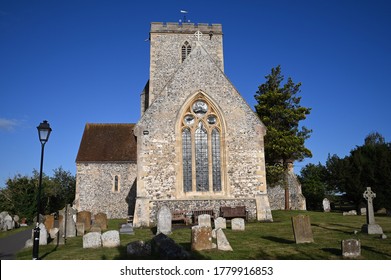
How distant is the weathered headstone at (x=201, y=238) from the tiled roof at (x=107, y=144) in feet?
69.0

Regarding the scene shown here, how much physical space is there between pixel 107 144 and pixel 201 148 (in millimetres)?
16090

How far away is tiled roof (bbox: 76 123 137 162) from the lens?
31.4 metres

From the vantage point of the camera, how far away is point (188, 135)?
1945cm

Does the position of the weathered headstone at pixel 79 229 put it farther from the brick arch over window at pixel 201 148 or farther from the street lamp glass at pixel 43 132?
the street lamp glass at pixel 43 132

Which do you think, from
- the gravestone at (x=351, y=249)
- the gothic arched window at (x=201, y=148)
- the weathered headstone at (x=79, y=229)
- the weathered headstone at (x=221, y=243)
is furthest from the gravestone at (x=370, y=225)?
the weathered headstone at (x=79, y=229)

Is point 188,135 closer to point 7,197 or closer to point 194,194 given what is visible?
point 194,194

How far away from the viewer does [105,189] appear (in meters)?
30.6

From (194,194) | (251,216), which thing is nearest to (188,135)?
(194,194)

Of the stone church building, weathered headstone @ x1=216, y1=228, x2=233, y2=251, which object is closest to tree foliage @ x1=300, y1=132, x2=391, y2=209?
the stone church building

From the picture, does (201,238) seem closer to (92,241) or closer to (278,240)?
(278,240)

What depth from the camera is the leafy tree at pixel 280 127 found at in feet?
95.5

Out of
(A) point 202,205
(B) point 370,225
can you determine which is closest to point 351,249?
(B) point 370,225

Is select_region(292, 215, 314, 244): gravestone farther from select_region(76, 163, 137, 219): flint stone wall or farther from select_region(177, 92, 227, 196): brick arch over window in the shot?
select_region(76, 163, 137, 219): flint stone wall

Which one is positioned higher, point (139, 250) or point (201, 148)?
point (201, 148)
